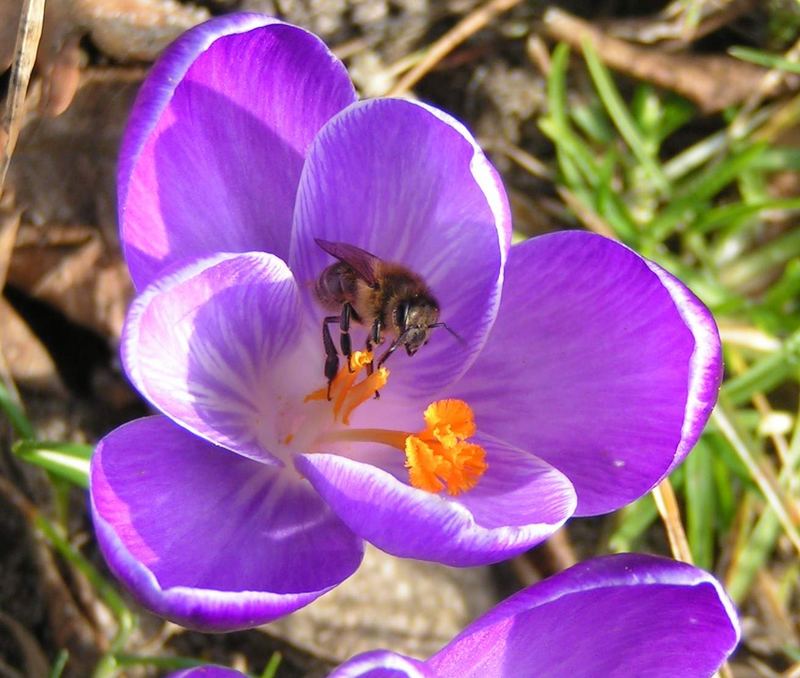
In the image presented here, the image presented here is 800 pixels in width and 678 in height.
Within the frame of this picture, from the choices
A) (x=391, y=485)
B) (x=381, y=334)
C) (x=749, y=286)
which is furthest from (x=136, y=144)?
(x=749, y=286)

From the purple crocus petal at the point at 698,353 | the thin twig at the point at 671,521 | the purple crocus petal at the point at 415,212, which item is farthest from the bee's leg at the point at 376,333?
the thin twig at the point at 671,521

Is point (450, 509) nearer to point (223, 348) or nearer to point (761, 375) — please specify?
point (223, 348)

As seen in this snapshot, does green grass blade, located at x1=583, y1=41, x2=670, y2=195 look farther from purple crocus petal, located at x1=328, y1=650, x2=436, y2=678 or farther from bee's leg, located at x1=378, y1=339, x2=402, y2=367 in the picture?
purple crocus petal, located at x1=328, y1=650, x2=436, y2=678

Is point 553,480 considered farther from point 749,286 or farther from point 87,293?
point 749,286

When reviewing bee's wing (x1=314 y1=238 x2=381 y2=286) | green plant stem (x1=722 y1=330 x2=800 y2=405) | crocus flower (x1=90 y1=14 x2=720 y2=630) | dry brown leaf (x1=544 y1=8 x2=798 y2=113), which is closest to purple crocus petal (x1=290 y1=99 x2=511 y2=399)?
crocus flower (x1=90 y1=14 x2=720 y2=630)

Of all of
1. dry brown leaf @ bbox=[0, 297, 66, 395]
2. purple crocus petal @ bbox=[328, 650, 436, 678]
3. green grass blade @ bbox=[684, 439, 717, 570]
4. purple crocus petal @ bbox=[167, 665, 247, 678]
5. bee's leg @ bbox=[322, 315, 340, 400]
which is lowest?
green grass blade @ bbox=[684, 439, 717, 570]

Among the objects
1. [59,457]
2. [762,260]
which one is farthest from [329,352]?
[762,260]
